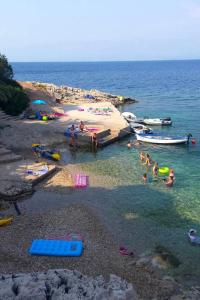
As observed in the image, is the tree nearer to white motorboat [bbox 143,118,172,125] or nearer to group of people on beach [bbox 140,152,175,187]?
white motorboat [bbox 143,118,172,125]

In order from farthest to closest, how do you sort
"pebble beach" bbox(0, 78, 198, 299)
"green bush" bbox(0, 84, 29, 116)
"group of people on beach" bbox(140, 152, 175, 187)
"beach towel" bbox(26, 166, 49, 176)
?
"green bush" bbox(0, 84, 29, 116) → "beach towel" bbox(26, 166, 49, 176) → "group of people on beach" bbox(140, 152, 175, 187) → "pebble beach" bbox(0, 78, 198, 299)

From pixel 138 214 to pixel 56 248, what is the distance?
6568 mm

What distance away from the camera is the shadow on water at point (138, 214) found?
19.5m

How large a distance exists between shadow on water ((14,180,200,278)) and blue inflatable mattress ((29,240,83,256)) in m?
2.61

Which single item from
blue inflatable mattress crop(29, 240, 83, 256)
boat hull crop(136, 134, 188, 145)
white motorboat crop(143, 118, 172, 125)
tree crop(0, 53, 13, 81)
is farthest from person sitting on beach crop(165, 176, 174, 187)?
tree crop(0, 53, 13, 81)

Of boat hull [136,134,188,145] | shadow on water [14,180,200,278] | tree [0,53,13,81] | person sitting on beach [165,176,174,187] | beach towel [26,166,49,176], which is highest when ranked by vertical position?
tree [0,53,13,81]

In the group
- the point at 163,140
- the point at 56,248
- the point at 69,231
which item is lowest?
the point at 69,231

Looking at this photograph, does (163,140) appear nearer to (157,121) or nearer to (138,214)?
(157,121)

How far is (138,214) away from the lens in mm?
23156

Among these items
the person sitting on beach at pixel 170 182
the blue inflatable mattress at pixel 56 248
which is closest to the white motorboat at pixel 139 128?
the person sitting on beach at pixel 170 182

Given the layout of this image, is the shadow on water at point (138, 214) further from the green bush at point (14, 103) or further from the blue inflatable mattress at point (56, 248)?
the green bush at point (14, 103)

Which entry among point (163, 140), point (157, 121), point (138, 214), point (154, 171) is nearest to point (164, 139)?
point (163, 140)

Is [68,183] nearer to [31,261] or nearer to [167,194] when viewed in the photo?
[167,194]

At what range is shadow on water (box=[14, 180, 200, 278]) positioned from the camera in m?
19.5
